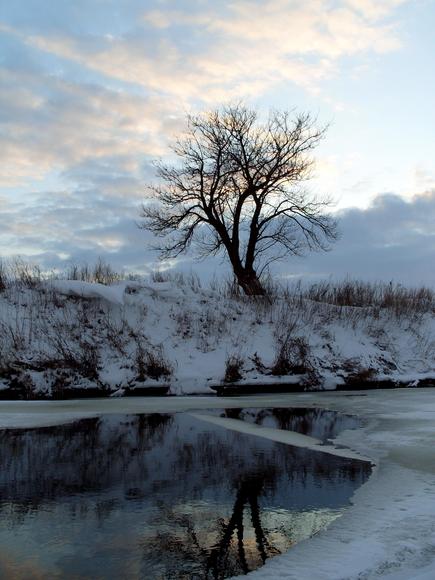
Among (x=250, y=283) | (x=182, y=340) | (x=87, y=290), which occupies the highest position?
(x=250, y=283)

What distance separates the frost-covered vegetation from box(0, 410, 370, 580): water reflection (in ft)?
23.7

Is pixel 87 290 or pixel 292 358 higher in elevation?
pixel 87 290

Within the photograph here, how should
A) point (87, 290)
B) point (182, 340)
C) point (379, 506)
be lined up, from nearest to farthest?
point (379, 506) → point (182, 340) → point (87, 290)

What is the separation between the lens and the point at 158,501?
204 inches

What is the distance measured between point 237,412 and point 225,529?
7175 millimetres

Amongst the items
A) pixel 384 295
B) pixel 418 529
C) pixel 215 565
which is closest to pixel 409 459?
pixel 418 529

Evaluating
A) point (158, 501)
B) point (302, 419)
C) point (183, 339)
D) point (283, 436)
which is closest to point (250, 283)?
point (183, 339)

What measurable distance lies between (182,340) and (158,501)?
1302 cm

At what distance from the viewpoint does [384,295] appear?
24.0 metres

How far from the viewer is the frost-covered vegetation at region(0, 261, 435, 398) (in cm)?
1575

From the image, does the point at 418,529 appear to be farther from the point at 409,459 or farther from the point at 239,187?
the point at 239,187

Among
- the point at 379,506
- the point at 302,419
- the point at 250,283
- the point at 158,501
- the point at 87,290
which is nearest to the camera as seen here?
the point at 379,506

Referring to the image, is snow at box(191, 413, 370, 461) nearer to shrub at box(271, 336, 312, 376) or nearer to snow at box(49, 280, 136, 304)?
shrub at box(271, 336, 312, 376)

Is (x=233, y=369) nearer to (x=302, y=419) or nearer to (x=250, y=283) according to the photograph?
(x=302, y=419)
